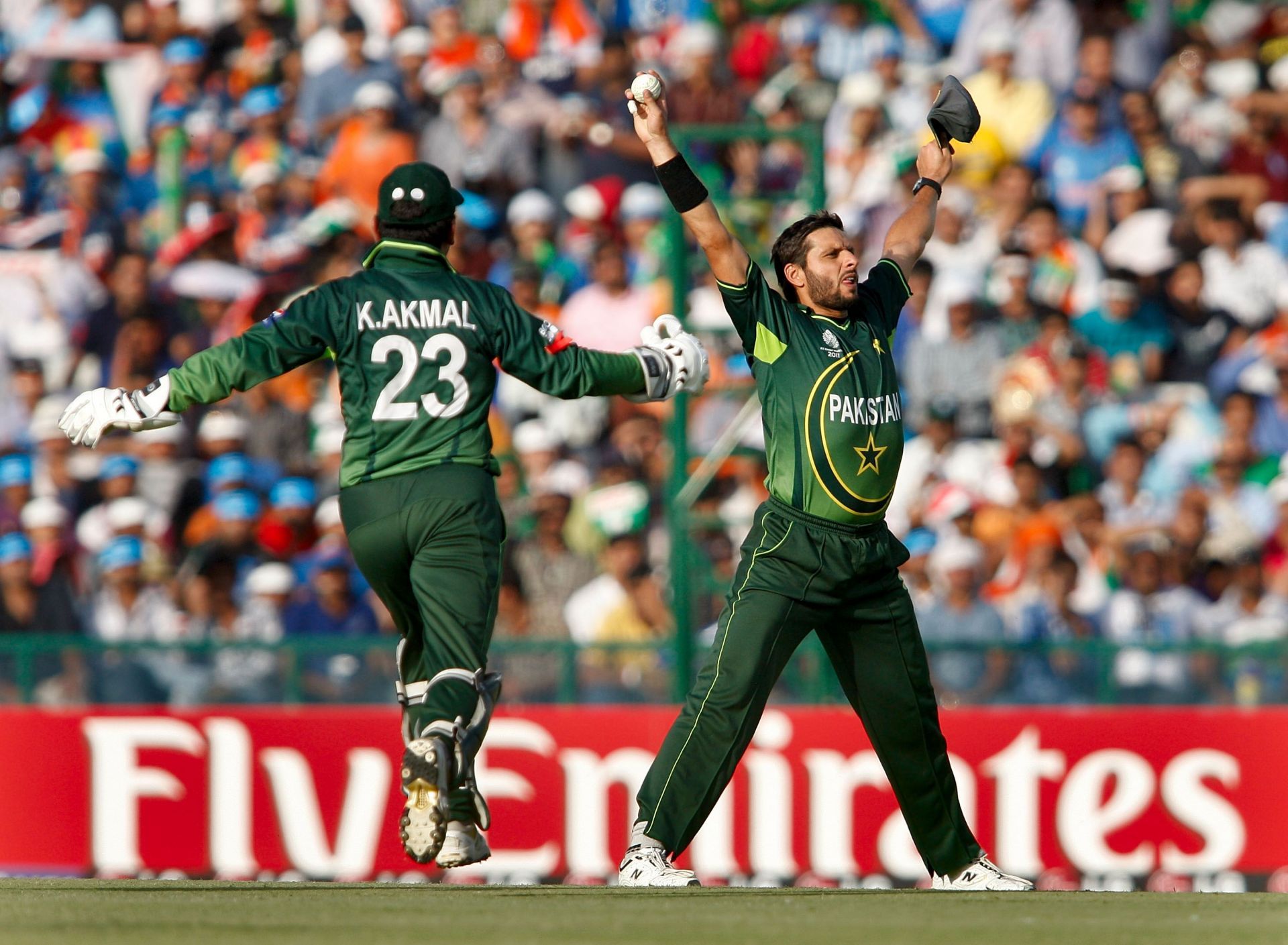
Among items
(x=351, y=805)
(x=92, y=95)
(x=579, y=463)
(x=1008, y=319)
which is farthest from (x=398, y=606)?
(x=92, y=95)

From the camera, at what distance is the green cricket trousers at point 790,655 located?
6.86m

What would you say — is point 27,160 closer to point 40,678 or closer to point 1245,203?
point 40,678

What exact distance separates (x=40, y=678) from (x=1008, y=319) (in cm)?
601

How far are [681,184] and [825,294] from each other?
615 millimetres

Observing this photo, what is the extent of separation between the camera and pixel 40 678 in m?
10.8

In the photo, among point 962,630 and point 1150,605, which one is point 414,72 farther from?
point 1150,605

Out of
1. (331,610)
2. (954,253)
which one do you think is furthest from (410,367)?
(954,253)

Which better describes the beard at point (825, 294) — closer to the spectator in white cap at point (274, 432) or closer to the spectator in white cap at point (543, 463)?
the spectator in white cap at point (543, 463)

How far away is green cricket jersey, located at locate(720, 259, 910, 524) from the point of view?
6.88 metres

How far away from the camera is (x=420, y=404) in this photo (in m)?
6.66

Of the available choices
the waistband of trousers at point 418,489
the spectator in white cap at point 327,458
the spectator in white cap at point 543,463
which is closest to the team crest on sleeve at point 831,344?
the waistband of trousers at point 418,489

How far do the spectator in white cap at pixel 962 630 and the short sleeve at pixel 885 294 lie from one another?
3.32 m

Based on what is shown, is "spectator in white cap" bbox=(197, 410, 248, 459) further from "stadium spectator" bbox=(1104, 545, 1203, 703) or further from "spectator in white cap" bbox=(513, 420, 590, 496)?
"stadium spectator" bbox=(1104, 545, 1203, 703)

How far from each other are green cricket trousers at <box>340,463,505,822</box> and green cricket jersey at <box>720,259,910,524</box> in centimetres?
98
